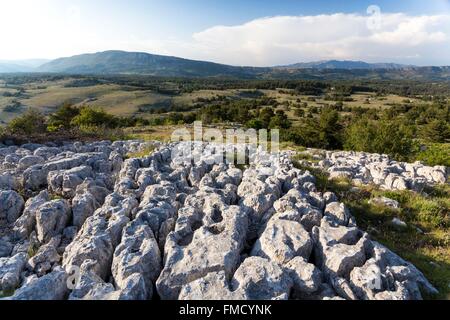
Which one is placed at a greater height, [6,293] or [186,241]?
[186,241]

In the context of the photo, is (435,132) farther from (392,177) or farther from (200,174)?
(200,174)

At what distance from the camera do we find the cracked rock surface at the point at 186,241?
700cm

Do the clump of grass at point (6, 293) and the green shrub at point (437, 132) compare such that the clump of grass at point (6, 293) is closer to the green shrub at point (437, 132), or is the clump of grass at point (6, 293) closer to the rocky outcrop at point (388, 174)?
the rocky outcrop at point (388, 174)

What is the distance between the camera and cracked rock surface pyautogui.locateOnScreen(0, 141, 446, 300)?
7.00m

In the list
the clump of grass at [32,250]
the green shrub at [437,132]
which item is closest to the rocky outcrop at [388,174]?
the clump of grass at [32,250]

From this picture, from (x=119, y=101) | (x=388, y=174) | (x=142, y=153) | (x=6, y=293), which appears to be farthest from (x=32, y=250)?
(x=119, y=101)

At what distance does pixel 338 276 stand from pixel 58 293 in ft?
20.2

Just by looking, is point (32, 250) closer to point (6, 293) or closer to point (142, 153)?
point (6, 293)

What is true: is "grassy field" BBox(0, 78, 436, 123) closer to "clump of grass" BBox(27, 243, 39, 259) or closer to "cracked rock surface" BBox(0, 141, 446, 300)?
"cracked rock surface" BBox(0, 141, 446, 300)

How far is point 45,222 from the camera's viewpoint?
9969 mm

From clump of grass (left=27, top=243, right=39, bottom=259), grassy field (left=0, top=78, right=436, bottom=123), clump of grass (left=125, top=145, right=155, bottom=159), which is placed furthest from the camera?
grassy field (left=0, top=78, right=436, bottom=123)

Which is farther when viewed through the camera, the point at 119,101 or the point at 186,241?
the point at 119,101

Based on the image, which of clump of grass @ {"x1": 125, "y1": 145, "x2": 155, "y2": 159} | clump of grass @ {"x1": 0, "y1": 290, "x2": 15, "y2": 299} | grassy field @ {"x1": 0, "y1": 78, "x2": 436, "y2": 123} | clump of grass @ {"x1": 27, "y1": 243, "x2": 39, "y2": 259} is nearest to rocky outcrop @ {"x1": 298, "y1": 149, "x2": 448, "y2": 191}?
clump of grass @ {"x1": 125, "y1": 145, "x2": 155, "y2": 159}

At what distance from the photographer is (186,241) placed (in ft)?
29.3
